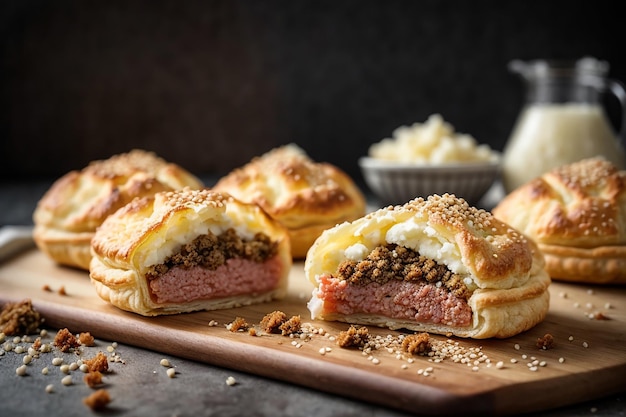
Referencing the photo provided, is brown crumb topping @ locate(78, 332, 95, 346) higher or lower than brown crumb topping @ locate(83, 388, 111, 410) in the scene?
lower

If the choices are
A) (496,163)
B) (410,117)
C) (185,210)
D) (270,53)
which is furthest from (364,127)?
(185,210)

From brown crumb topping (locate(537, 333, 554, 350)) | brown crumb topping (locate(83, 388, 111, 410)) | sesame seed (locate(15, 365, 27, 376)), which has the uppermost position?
brown crumb topping (locate(83, 388, 111, 410))

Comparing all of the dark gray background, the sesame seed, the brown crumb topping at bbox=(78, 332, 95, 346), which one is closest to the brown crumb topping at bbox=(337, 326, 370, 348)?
the brown crumb topping at bbox=(78, 332, 95, 346)

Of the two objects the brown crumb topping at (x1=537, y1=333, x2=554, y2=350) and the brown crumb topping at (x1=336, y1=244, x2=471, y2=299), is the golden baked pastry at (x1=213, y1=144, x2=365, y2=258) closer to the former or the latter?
the brown crumb topping at (x1=336, y1=244, x2=471, y2=299)

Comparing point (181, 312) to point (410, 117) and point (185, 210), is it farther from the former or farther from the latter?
point (410, 117)

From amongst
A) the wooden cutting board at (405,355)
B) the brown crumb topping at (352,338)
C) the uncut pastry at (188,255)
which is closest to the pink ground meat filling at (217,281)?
the uncut pastry at (188,255)

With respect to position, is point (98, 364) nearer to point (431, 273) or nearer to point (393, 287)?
point (393, 287)

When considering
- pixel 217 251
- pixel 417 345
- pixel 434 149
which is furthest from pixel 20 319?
pixel 434 149
